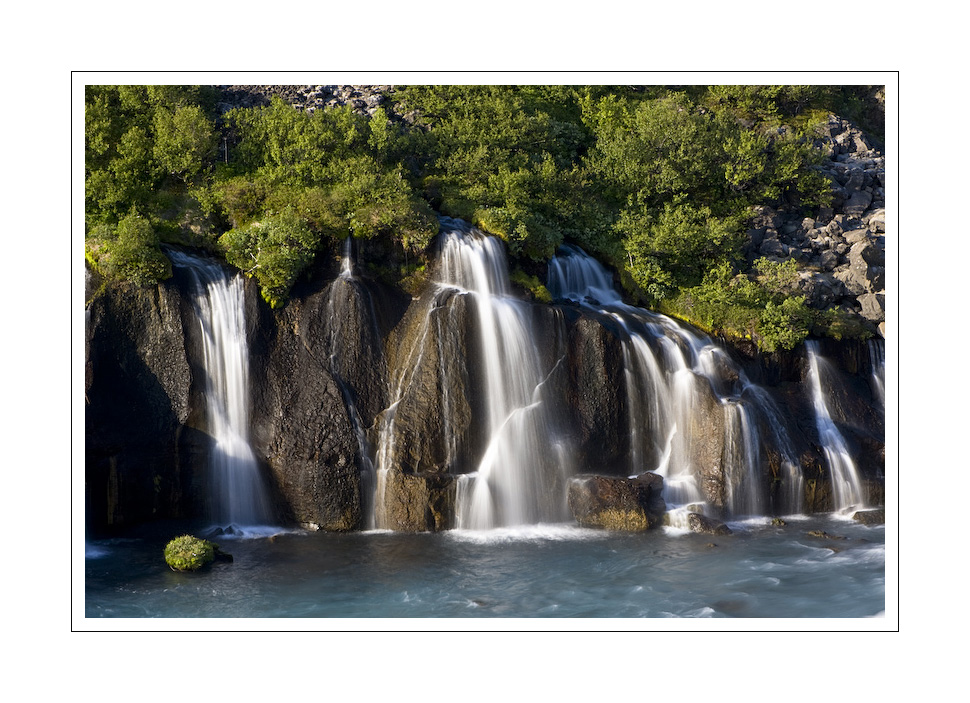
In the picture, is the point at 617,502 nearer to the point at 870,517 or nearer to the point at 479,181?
the point at 870,517

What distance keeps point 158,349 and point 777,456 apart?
16090 mm

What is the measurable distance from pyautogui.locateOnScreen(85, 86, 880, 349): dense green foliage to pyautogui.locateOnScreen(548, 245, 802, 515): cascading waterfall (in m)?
2.36

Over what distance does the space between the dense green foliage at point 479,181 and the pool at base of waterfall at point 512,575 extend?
267 inches

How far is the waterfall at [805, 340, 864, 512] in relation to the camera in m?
21.5

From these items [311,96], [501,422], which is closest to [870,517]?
[501,422]

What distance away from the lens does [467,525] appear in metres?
20.1

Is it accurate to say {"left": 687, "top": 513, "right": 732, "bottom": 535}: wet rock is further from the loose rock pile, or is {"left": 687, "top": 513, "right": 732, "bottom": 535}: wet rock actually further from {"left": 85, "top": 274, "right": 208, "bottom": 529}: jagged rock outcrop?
{"left": 85, "top": 274, "right": 208, "bottom": 529}: jagged rock outcrop

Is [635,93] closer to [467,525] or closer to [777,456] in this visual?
[777,456]

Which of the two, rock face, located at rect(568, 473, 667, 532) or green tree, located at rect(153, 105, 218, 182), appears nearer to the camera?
rock face, located at rect(568, 473, 667, 532)

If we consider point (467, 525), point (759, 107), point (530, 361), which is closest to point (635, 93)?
point (759, 107)

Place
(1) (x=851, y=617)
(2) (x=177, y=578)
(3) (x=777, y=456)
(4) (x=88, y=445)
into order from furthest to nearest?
(3) (x=777, y=456)
(4) (x=88, y=445)
(2) (x=177, y=578)
(1) (x=851, y=617)

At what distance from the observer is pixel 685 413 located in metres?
21.9

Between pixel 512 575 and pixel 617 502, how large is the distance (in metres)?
4.09

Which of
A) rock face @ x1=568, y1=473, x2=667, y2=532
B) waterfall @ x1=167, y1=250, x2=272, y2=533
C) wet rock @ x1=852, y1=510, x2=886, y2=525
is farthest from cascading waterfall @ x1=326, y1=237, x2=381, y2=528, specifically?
wet rock @ x1=852, y1=510, x2=886, y2=525
